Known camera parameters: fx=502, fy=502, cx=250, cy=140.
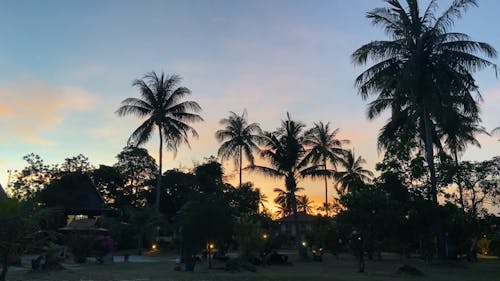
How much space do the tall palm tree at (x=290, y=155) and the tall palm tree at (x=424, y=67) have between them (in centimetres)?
987

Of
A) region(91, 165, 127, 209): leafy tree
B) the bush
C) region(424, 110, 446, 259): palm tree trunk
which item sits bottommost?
the bush

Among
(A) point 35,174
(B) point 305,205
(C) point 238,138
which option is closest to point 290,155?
(C) point 238,138

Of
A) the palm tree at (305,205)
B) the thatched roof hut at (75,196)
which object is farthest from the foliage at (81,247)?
the palm tree at (305,205)

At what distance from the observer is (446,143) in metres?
40.9

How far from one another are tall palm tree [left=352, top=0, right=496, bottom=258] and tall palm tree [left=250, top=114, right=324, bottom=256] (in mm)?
9873

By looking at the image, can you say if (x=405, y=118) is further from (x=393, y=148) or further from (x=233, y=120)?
(x=233, y=120)

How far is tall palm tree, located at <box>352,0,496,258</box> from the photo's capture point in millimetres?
31438

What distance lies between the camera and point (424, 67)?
3228 centimetres

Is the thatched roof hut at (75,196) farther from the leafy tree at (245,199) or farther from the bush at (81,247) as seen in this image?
the bush at (81,247)

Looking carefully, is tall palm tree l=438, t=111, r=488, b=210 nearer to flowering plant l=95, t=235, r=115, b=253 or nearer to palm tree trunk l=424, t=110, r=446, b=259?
palm tree trunk l=424, t=110, r=446, b=259

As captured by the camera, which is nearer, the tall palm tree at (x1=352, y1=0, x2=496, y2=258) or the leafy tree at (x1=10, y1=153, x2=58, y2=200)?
the tall palm tree at (x1=352, y1=0, x2=496, y2=258)

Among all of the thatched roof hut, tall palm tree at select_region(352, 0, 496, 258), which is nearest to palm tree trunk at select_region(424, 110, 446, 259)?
tall palm tree at select_region(352, 0, 496, 258)

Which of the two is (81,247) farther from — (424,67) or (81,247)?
(424,67)

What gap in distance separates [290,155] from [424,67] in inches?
563
